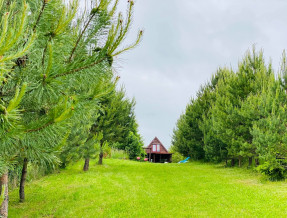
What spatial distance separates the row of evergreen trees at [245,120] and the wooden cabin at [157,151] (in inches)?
321

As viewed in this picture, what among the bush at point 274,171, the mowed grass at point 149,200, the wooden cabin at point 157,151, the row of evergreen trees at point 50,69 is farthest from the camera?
the wooden cabin at point 157,151

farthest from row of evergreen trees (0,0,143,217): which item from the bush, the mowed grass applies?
the bush

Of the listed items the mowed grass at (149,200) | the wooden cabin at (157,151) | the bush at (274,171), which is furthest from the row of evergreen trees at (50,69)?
the wooden cabin at (157,151)

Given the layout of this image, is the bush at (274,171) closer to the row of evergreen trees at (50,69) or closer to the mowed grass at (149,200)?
the mowed grass at (149,200)

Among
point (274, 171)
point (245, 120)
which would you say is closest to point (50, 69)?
point (274, 171)

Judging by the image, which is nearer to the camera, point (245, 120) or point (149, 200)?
point (149, 200)

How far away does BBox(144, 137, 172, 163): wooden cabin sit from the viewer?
36094mm

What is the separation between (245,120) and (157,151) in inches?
857

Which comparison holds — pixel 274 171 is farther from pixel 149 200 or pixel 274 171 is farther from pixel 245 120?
pixel 149 200

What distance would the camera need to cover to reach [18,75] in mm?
3562

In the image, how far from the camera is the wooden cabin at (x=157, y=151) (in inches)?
1421

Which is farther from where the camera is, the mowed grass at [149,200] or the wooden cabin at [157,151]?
the wooden cabin at [157,151]

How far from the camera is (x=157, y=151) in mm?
36375

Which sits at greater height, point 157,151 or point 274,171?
point 274,171
